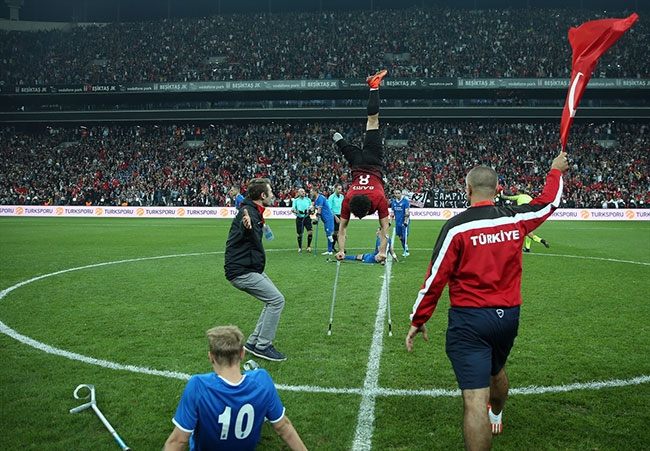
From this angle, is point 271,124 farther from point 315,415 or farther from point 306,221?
point 315,415

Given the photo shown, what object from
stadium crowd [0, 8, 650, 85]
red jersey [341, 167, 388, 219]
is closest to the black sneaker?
red jersey [341, 167, 388, 219]

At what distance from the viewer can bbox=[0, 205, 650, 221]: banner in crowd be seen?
112 ft

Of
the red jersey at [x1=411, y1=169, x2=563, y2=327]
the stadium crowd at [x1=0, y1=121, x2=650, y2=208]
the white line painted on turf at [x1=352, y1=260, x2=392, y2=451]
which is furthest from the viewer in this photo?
the stadium crowd at [x1=0, y1=121, x2=650, y2=208]

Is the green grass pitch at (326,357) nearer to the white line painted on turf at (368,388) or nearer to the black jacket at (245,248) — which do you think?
the white line painted on turf at (368,388)

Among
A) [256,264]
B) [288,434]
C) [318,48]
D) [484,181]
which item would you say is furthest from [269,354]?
[318,48]

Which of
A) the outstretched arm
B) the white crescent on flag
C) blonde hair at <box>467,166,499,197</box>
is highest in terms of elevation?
the white crescent on flag

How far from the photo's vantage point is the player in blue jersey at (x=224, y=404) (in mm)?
3232

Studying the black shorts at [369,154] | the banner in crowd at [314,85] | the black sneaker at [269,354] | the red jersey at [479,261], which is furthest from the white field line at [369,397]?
the banner in crowd at [314,85]

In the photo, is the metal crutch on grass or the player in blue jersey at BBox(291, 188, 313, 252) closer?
the metal crutch on grass

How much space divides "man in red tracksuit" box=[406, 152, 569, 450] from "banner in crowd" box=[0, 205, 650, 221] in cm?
3134

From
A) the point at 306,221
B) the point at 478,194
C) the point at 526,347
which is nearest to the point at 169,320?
the point at 526,347

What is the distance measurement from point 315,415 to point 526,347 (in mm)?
3692

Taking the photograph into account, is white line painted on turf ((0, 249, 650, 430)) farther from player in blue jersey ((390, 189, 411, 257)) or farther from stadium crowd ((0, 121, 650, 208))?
stadium crowd ((0, 121, 650, 208))

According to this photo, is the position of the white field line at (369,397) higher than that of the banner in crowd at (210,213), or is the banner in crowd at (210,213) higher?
the white field line at (369,397)
